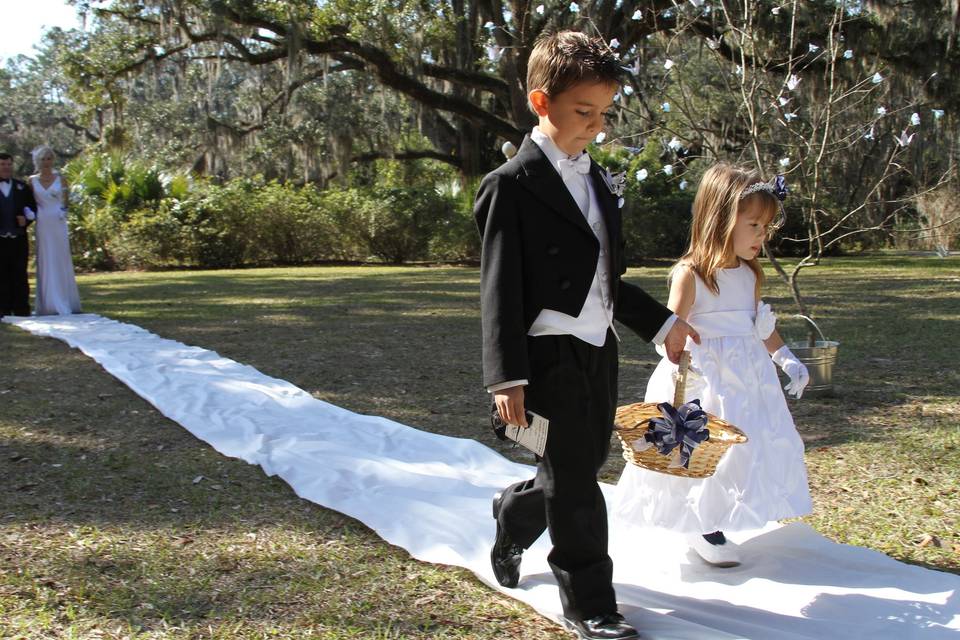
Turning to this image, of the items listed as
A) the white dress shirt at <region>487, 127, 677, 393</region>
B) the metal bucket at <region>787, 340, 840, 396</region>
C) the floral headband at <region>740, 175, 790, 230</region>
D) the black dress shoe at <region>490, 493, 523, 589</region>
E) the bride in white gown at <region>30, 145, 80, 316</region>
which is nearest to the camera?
the white dress shirt at <region>487, 127, 677, 393</region>

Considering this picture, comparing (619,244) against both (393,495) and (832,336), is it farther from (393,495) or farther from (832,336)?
(832,336)

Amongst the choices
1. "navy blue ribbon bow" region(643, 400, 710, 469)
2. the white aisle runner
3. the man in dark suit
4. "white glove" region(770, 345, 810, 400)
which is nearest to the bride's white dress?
the man in dark suit

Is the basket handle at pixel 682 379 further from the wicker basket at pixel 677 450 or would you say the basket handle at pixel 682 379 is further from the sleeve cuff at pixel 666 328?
the sleeve cuff at pixel 666 328

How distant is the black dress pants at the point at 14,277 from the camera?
32.2ft

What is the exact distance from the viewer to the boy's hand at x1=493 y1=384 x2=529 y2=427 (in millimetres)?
2395

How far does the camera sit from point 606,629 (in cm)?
244

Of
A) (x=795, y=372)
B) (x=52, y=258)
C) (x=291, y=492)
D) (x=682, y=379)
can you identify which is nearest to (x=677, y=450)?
(x=682, y=379)

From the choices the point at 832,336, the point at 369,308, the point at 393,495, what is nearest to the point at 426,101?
the point at 369,308

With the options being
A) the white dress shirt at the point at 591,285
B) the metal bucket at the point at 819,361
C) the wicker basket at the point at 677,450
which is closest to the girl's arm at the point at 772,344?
the wicker basket at the point at 677,450

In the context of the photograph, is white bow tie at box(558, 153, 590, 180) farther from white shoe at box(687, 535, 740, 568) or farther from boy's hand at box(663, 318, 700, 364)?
white shoe at box(687, 535, 740, 568)

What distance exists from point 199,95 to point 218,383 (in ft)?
75.8

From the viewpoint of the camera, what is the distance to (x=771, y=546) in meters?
3.13

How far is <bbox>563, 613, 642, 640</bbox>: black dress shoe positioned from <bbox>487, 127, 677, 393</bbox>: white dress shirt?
73 cm

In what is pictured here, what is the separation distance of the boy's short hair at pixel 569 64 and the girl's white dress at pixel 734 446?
1043 millimetres
